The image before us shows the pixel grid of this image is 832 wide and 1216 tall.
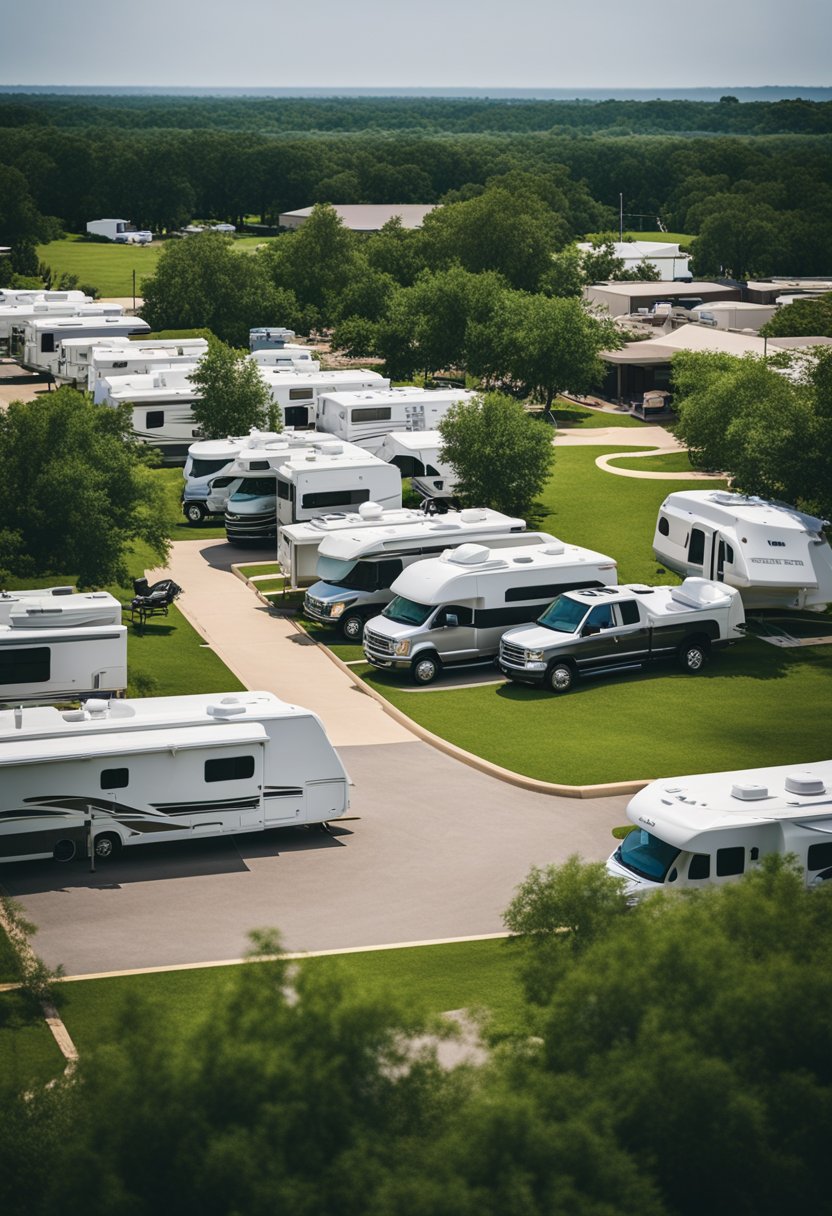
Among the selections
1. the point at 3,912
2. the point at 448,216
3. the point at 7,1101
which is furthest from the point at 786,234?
the point at 7,1101

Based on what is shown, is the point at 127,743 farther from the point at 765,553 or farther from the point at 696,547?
the point at 696,547

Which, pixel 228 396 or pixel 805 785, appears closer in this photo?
pixel 805 785

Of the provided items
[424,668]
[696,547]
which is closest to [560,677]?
[424,668]

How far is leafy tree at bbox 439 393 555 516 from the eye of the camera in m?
36.4

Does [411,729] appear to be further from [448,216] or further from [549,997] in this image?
[448,216]

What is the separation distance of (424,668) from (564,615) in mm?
2522

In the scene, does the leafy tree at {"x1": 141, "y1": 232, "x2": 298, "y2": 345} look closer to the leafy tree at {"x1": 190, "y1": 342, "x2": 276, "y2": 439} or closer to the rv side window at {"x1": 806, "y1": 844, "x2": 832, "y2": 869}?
the leafy tree at {"x1": 190, "y1": 342, "x2": 276, "y2": 439}

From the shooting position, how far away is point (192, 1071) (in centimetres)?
891

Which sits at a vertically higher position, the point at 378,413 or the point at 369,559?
the point at 378,413

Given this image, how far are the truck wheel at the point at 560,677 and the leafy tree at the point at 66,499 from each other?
26.7 ft

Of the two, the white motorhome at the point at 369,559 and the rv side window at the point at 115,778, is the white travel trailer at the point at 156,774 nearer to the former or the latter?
the rv side window at the point at 115,778

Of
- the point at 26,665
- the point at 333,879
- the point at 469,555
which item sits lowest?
the point at 333,879

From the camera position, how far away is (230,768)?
63.8ft

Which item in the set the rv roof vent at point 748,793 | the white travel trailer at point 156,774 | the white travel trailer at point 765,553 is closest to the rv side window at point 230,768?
the white travel trailer at point 156,774
